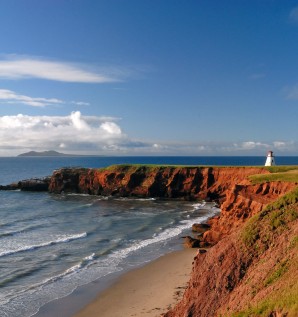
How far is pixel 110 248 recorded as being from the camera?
108 ft

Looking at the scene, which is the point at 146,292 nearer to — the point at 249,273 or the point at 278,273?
the point at 249,273

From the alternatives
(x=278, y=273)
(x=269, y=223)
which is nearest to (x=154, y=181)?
(x=269, y=223)

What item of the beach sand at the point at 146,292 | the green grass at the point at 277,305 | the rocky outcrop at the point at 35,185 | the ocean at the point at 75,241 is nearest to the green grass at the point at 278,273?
the green grass at the point at 277,305

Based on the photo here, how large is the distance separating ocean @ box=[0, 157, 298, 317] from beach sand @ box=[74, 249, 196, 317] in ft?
5.23

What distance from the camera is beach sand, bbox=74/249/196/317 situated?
19844mm

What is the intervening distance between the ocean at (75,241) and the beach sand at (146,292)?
5.23 ft

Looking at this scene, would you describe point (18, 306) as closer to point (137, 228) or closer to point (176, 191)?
point (137, 228)

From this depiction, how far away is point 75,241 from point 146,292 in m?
13.8

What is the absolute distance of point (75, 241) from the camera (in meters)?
35.0

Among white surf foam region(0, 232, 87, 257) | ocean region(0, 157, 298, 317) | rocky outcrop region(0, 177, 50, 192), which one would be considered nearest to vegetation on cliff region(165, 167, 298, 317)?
ocean region(0, 157, 298, 317)

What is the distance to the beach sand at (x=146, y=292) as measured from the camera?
1984 centimetres

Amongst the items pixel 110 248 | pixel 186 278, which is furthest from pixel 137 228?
pixel 186 278

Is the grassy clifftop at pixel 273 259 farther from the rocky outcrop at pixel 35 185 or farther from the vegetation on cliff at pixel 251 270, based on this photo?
the rocky outcrop at pixel 35 185

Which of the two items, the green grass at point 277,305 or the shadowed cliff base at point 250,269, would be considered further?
the shadowed cliff base at point 250,269
